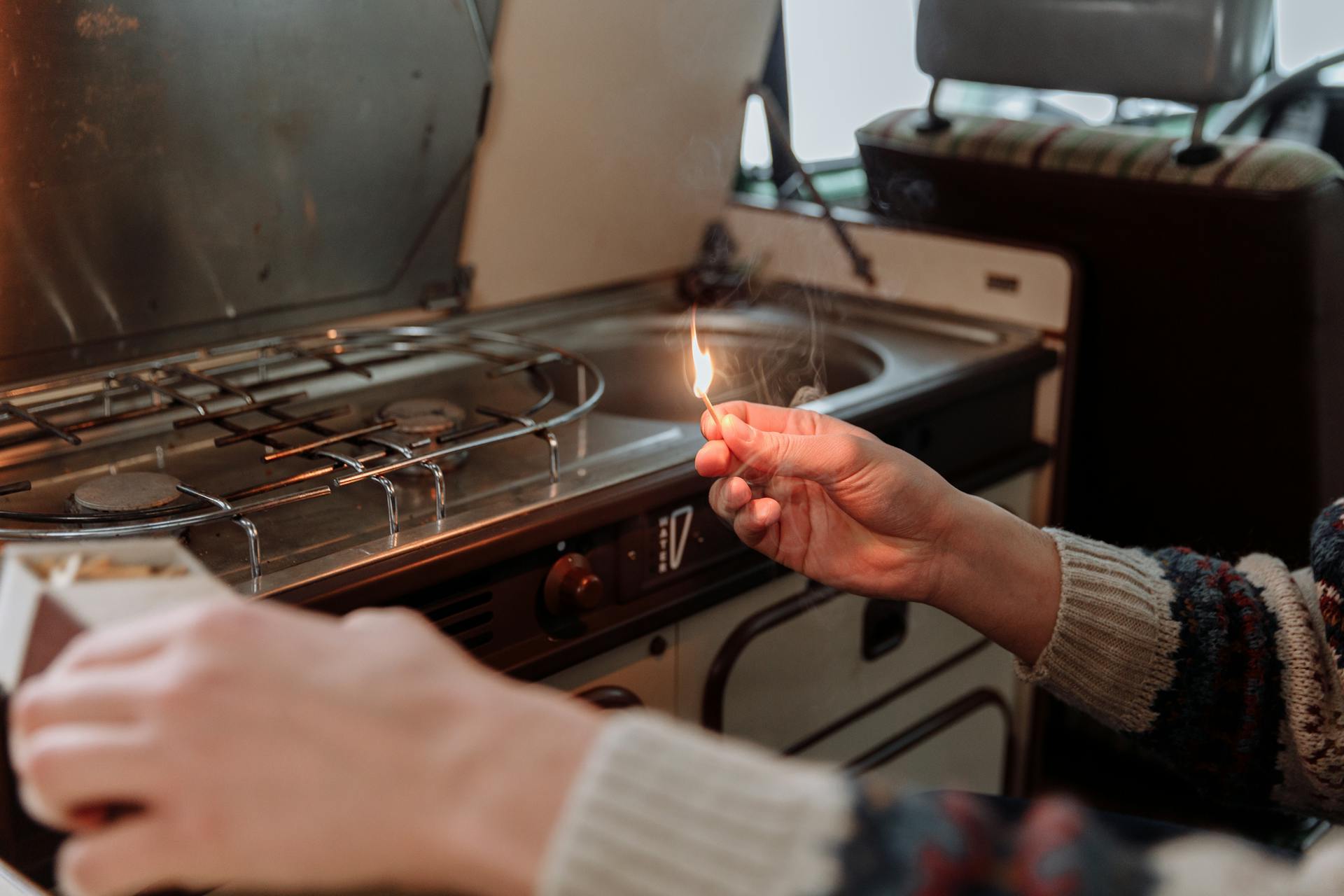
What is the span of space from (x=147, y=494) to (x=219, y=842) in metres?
0.69

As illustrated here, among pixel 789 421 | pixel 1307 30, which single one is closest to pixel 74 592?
pixel 789 421

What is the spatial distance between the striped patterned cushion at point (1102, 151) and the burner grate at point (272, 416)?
0.72 m

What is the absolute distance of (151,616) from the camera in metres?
0.58

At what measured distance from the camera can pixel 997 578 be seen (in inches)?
47.2

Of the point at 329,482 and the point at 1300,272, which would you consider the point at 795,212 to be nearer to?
the point at 1300,272

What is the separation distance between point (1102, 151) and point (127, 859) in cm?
167

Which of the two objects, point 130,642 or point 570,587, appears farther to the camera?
point 570,587

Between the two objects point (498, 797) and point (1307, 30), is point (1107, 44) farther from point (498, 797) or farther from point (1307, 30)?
point (1307, 30)

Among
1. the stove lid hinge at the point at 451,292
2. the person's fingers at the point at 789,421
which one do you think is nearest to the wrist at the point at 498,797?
the person's fingers at the point at 789,421

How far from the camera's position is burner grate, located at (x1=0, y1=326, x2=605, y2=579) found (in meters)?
1.08

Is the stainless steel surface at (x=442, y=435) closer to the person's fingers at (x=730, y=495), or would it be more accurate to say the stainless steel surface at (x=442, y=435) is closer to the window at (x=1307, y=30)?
the person's fingers at (x=730, y=495)

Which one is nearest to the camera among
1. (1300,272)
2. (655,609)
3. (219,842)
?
(219,842)

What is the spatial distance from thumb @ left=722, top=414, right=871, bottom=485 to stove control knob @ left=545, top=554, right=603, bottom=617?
20 centimetres

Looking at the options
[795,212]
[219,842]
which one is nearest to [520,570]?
[219,842]
